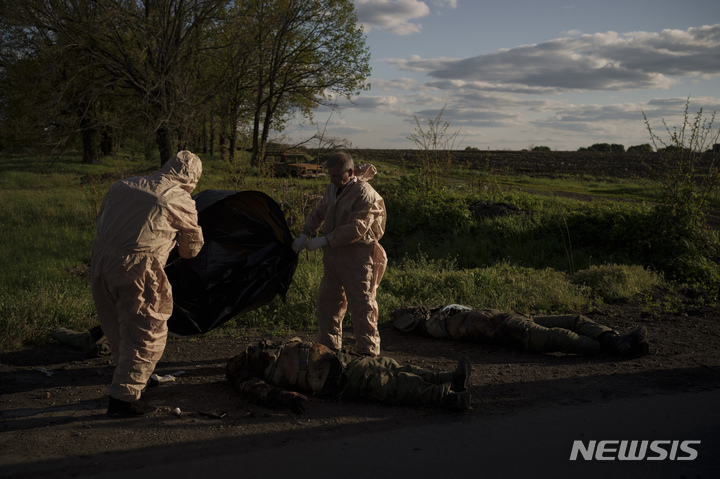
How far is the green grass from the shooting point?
7082 mm

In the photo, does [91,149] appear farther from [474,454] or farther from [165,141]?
[474,454]

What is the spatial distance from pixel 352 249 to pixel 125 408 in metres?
2.37

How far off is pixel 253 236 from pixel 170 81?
497 inches

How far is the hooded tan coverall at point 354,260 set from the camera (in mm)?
5160

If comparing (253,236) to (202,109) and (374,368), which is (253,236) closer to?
(374,368)

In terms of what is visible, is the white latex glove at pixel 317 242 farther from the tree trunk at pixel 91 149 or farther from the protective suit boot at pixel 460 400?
the tree trunk at pixel 91 149

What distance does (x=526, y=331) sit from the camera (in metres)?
5.67

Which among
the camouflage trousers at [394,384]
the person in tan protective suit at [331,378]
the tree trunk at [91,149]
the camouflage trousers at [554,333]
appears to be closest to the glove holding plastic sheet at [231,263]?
the person in tan protective suit at [331,378]

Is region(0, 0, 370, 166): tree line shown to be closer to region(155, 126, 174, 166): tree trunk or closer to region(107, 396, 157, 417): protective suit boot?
region(155, 126, 174, 166): tree trunk

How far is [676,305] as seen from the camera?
778 cm

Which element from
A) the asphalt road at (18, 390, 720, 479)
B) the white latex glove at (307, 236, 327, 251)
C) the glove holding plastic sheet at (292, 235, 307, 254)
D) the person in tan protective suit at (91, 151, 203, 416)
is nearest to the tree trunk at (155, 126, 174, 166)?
the glove holding plastic sheet at (292, 235, 307, 254)

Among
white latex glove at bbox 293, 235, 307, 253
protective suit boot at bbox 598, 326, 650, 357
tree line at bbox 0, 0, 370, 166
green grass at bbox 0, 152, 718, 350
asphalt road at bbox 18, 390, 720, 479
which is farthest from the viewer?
tree line at bbox 0, 0, 370, 166

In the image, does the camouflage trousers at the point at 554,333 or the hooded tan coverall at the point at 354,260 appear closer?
the hooded tan coverall at the point at 354,260

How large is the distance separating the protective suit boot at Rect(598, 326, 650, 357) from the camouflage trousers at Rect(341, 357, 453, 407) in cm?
207
